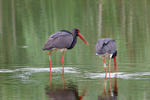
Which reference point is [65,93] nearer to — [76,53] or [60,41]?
[60,41]

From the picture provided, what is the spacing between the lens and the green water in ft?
33.6

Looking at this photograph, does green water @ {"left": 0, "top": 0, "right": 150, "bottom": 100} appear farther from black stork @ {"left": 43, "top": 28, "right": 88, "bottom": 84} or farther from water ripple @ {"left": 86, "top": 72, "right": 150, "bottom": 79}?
black stork @ {"left": 43, "top": 28, "right": 88, "bottom": 84}

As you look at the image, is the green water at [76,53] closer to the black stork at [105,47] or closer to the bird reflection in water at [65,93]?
the bird reflection in water at [65,93]

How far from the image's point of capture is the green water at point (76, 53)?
1023 centimetres

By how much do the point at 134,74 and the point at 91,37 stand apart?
7467 mm

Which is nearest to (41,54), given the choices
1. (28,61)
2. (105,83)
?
(28,61)

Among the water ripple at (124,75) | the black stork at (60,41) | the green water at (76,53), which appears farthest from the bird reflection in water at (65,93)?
the black stork at (60,41)

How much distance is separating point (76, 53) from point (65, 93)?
526 centimetres

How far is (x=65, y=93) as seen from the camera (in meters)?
9.97

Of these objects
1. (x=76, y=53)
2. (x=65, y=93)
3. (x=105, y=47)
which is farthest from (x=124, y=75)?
(x=76, y=53)

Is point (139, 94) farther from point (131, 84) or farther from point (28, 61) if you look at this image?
point (28, 61)

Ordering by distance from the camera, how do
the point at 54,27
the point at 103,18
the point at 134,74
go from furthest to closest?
the point at 103,18 → the point at 54,27 → the point at 134,74

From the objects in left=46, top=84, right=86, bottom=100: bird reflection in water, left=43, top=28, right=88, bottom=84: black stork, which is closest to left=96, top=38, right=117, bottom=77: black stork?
left=46, top=84, right=86, bottom=100: bird reflection in water

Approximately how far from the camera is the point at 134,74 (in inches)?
456
